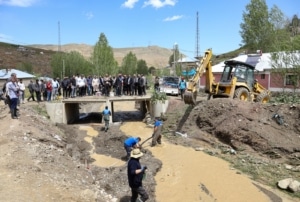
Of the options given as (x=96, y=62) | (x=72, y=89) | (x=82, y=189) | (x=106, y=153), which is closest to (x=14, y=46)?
(x=96, y=62)

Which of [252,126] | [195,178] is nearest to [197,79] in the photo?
[252,126]

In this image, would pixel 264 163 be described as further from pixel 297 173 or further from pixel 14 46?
pixel 14 46

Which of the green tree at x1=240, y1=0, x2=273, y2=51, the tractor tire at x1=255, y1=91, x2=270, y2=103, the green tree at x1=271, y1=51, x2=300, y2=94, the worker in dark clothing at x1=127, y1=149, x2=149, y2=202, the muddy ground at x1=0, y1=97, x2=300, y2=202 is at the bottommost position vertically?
the muddy ground at x1=0, y1=97, x2=300, y2=202

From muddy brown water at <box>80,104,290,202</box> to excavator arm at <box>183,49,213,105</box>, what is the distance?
271 centimetres

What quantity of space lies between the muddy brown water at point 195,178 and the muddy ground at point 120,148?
1.51 ft

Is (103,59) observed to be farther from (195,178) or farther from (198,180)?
(198,180)

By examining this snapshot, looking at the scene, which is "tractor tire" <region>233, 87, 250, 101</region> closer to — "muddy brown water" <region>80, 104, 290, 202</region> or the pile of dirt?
the pile of dirt

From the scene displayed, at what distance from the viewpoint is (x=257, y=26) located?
5162 cm

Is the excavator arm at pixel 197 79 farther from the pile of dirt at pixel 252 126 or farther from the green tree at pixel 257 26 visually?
the green tree at pixel 257 26

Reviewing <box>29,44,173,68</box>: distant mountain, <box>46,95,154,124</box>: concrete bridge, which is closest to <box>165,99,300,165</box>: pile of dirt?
<box>46,95,154,124</box>: concrete bridge

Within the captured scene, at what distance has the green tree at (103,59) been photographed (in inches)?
2235

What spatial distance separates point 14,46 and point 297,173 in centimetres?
11401

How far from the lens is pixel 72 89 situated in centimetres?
2500

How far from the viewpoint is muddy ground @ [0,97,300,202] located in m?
9.67
